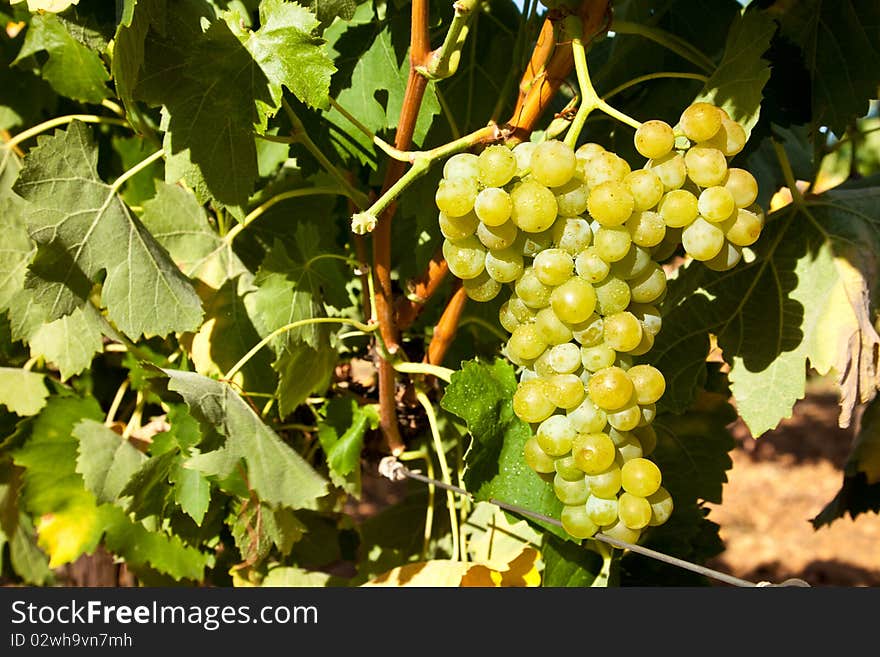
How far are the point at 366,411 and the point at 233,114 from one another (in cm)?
45

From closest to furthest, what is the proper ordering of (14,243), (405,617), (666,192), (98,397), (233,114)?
1. (666,192)
2. (233,114)
3. (405,617)
4. (14,243)
5. (98,397)

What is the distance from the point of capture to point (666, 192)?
0.77 metres

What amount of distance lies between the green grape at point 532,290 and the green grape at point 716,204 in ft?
0.47

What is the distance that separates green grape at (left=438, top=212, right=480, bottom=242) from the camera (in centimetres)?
76

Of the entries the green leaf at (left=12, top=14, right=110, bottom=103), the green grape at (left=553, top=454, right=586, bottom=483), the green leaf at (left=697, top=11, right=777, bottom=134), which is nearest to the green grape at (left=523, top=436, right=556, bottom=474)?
the green grape at (left=553, top=454, right=586, bottom=483)

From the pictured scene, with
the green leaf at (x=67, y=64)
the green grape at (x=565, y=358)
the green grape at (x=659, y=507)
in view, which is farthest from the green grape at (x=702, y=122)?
the green leaf at (x=67, y=64)

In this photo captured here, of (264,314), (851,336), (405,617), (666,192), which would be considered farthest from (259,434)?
(851,336)

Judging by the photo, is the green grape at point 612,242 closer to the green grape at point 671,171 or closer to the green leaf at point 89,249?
the green grape at point 671,171

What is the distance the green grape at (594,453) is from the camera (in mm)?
757

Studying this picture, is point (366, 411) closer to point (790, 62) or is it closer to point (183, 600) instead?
point (183, 600)

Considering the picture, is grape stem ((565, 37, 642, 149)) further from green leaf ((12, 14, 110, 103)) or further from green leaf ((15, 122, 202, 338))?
green leaf ((12, 14, 110, 103))

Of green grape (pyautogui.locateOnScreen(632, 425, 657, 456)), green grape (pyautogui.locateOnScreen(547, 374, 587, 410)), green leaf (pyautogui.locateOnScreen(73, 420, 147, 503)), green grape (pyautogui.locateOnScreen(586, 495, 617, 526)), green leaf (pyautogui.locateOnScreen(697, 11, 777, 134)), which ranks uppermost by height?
green leaf (pyautogui.locateOnScreen(697, 11, 777, 134))

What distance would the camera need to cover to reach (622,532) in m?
0.79

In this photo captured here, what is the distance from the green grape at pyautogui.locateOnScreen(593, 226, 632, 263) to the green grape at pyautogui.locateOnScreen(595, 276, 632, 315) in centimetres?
2
